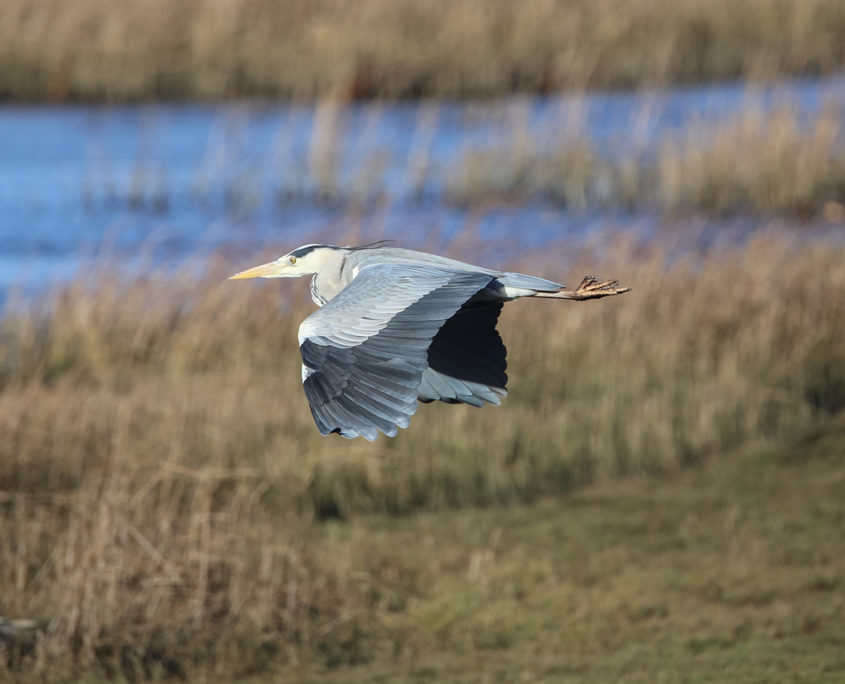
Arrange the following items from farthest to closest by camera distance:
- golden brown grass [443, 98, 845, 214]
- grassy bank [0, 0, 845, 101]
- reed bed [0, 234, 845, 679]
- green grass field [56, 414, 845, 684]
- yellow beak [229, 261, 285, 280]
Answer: grassy bank [0, 0, 845, 101] < golden brown grass [443, 98, 845, 214] < reed bed [0, 234, 845, 679] < green grass field [56, 414, 845, 684] < yellow beak [229, 261, 285, 280]

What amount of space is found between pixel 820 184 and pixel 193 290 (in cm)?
711

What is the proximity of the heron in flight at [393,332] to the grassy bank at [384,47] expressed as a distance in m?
14.9

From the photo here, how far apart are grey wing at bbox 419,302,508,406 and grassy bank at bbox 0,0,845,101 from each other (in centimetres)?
1488

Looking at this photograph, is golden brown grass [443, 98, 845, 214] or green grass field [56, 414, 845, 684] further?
golden brown grass [443, 98, 845, 214]

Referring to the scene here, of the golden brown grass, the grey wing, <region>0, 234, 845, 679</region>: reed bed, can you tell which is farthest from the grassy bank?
the grey wing

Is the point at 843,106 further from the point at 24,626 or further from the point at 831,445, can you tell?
the point at 24,626

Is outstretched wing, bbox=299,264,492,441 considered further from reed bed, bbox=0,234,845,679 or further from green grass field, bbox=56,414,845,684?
reed bed, bbox=0,234,845,679

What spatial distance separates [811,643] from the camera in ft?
22.3

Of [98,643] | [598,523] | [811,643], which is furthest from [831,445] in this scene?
[98,643]

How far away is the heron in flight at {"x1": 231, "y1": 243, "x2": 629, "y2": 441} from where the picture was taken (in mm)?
3232

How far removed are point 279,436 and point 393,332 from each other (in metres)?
5.83

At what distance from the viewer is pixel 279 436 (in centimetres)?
912

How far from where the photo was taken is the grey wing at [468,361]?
13.2ft

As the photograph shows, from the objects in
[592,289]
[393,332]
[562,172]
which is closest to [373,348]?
[393,332]
